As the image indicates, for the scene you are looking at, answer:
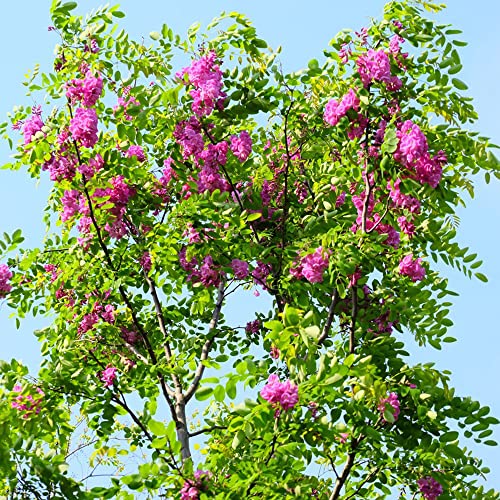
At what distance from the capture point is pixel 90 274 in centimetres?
774

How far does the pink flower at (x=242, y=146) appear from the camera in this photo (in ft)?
25.2

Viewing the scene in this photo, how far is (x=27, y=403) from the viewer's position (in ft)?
21.7

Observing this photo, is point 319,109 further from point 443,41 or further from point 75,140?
point 75,140

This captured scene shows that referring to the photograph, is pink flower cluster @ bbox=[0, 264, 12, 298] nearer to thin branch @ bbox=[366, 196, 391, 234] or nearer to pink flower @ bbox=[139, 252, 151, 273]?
pink flower @ bbox=[139, 252, 151, 273]

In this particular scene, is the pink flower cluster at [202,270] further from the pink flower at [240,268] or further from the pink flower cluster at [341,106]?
the pink flower cluster at [341,106]

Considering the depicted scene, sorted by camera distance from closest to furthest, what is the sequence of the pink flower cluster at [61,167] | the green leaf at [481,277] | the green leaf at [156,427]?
1. the green leaf at [156,427]
2. the pink flower cluster at [61,167]
3. the green leaf at [481,277]

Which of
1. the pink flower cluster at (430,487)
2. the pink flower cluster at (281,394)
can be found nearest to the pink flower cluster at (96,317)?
the pink flower cluster at (281,394)

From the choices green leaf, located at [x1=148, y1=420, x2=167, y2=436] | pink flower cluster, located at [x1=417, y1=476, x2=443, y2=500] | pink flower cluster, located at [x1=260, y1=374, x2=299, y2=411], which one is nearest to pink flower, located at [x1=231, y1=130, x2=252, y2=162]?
pink flower cluster, located at [x1=260, y1=374, x2=299, y2=411]

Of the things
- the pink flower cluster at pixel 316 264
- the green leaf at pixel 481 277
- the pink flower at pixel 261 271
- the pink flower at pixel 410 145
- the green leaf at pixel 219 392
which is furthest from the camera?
the pink flower at pixel 261 271

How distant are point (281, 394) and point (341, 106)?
2.91m

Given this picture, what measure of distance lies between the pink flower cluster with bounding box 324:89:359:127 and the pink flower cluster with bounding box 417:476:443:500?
10.5ft

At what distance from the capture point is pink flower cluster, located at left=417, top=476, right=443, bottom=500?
7270mm

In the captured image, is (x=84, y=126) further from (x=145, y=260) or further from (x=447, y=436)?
(x=447, y=436)

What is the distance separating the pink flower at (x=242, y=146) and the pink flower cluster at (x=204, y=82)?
1.36 feet
